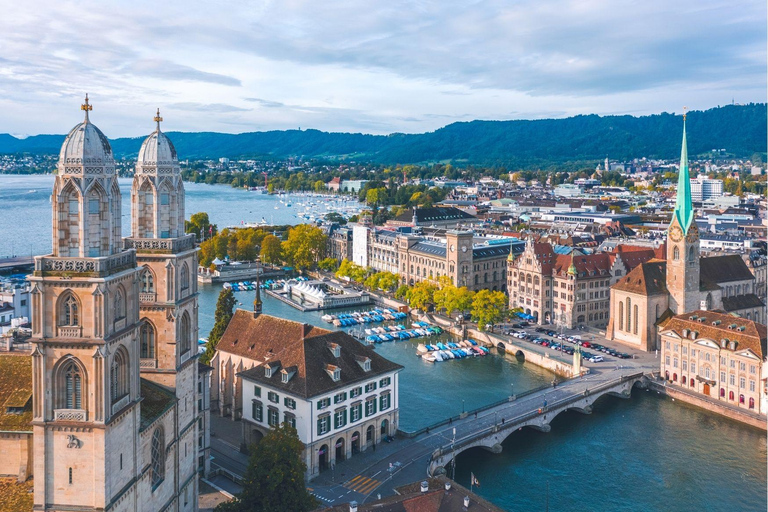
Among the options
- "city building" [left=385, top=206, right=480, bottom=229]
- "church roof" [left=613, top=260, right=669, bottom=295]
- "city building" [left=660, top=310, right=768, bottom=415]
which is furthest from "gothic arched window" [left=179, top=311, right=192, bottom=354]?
"city building" [left=385, top=206, right=480, bottom=229]

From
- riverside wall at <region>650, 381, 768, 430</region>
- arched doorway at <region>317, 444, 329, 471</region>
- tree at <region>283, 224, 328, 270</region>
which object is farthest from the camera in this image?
tree at <region>283, 224, 328, 270</region>

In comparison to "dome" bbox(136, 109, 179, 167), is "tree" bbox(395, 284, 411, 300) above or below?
below

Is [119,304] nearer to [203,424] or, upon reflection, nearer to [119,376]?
[119,376]

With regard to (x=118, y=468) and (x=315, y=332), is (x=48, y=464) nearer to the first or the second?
(x=118, y=468)

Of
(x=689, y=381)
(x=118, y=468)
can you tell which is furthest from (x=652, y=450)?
(x=118, y=468)

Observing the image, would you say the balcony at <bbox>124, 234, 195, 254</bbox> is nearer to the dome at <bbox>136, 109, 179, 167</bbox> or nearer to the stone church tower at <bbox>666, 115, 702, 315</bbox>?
the dome at <bbox>136, 109, 179, 167</bbox>
